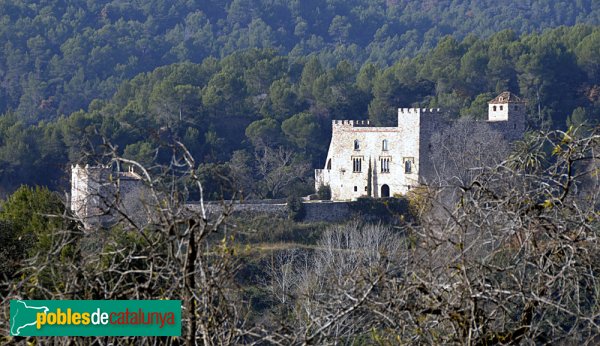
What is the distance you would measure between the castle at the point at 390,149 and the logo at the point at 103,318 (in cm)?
2831

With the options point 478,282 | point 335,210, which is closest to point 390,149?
point 335,210

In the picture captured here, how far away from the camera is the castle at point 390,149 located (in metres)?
34.0

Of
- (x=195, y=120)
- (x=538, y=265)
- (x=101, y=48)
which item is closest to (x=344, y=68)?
(x=195, y=120)

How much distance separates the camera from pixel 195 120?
44656 millimetres


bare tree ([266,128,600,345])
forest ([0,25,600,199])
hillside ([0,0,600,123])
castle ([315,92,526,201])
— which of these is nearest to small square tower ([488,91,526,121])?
castle ([315,92,526,201])

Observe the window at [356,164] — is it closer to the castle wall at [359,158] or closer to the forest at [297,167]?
the castle wall at [359,158]

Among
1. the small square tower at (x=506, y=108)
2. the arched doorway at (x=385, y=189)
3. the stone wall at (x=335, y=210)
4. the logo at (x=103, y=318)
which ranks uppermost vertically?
the small square tower at (x=506, y=108)

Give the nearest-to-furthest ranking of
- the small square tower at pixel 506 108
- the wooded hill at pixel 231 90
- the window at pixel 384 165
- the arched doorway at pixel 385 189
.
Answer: the window at pixel 384 165, the arched doorway at pixel 385 189, the small square tower at pixel 506 108, the wooded hill at pixel 231 90

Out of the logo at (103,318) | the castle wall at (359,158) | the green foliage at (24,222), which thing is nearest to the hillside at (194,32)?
the castle wall at (359,158)

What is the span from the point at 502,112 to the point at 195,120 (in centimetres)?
1205

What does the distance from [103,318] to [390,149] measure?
97.0ft

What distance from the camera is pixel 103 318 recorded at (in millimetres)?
5062

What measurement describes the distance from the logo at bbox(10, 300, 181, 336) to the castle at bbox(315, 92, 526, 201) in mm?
28309

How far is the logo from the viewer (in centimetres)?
505
